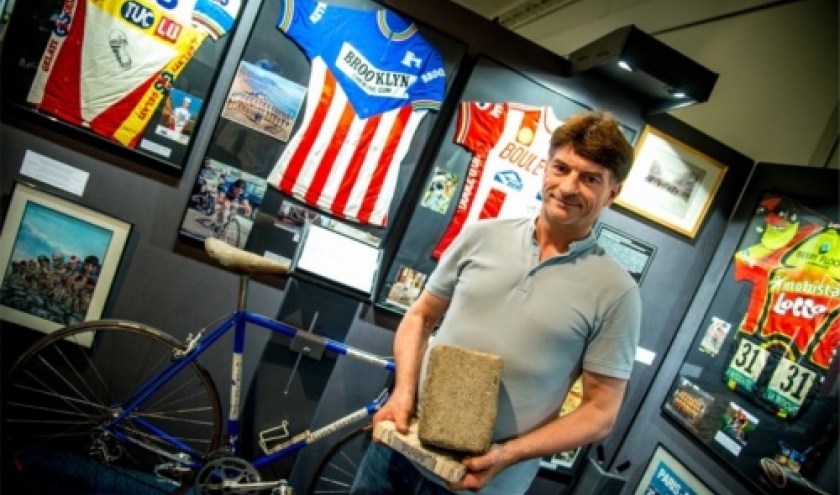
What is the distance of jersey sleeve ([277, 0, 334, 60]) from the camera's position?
2.33 meters

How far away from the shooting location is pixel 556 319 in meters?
1.28

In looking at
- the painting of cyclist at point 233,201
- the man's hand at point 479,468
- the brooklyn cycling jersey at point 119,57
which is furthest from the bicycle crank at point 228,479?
the brooklyn cycling jersey at point 119,57

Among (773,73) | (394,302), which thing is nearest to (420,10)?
(394,302)

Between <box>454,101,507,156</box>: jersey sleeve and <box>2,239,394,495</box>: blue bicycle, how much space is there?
4.00ft

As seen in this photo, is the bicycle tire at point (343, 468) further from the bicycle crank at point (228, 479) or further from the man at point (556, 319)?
the man at point (556, 319)

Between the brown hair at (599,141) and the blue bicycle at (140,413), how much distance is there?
146 cm

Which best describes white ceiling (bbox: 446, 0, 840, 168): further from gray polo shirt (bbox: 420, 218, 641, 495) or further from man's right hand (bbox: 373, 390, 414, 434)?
man's right hand (bbox: 373, 390, 414, 434)

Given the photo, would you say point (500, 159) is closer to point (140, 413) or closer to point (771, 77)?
point (771, 77)

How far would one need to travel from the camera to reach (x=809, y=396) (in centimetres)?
219

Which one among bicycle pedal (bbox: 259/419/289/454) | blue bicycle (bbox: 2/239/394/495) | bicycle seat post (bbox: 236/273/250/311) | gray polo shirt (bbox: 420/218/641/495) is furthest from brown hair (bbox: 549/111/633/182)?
bicycle pedal (bbox: 259/419/289/454)

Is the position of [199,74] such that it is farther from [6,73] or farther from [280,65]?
[6,73]

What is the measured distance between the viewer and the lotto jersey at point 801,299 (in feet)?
7.40

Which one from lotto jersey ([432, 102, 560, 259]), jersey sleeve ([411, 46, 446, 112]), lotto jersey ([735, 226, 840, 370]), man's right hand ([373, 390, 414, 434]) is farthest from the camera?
lotto jersey ([432, 102, 560, 259])

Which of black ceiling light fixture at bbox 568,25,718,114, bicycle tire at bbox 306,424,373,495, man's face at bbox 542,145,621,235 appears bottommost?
bicycle tire at bbox 306,424,373,495
